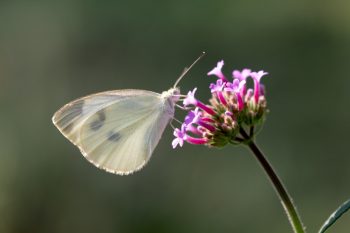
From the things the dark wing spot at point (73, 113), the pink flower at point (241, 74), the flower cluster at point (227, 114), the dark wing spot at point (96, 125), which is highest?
the dark wing spot at point (73, 113)

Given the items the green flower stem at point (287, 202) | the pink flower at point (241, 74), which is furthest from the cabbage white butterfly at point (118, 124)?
the green flower stem at point (287, 202)

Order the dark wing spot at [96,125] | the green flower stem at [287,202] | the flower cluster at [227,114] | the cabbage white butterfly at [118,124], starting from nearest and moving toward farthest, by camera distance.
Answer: the green flower stem at [287,202]
the flower cluster at [227,114]
the cabbage white butterfly at [118,124]
the dark wing spot at [96,125]

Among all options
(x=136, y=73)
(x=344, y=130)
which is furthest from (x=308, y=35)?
(x=136, y=73)

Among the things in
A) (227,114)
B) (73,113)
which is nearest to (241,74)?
(227,114)

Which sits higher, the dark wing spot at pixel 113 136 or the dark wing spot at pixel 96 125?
the dark wing spot at pixel 96 125

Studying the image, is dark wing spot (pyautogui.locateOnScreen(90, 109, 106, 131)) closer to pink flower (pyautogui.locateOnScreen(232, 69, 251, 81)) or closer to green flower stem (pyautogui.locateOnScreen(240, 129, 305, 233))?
pink flower (pyautogui.locateOnScreen(232, 69, 251, 81))

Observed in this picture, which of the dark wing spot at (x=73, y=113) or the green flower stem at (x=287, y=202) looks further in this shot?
the dark wing spot at (x=73, y=113)

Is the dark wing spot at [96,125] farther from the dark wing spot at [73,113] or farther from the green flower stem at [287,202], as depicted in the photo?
the green flower stem at [287,202]

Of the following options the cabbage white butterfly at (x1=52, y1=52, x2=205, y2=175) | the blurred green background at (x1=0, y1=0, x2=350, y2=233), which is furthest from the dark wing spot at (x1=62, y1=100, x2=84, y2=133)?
the blurred green background at (x1=0, y1=0, x2=350, y2=233)

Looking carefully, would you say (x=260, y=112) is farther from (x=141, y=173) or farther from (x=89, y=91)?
(x=89, y=91)
